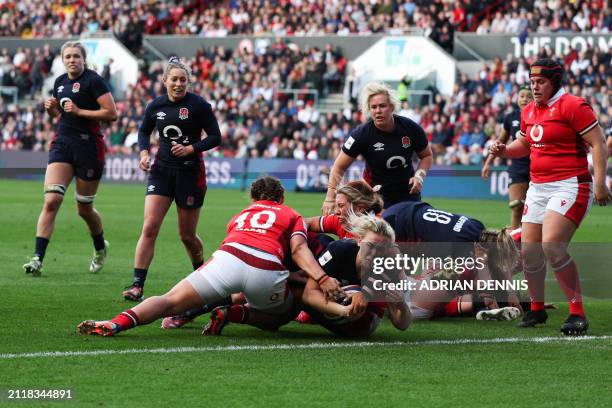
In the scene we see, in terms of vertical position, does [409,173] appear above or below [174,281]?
above

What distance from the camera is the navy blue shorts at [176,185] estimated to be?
10.4 meters

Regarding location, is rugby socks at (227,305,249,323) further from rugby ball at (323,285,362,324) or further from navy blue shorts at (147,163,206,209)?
navy blue shorts at (147,163,206,209)

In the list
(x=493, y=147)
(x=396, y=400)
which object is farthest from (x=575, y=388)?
(x=493, y=147)

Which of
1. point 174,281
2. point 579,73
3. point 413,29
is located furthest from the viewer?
point 413,29

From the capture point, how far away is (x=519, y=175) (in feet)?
45.9

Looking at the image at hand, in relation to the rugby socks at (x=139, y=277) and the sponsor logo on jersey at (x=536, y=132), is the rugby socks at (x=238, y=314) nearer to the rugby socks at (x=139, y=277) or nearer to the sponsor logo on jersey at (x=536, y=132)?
the rugby socks at (x=139, y=277)

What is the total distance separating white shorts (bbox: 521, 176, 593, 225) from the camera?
8.42 meters

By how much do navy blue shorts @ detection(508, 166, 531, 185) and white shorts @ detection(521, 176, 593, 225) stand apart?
5.30 metres

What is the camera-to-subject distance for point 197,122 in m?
10.4

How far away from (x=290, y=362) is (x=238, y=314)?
47.4 inches

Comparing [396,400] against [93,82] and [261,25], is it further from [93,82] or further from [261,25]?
[261,25]

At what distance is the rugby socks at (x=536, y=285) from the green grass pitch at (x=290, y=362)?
226 mm

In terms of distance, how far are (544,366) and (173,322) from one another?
2858 millimetres

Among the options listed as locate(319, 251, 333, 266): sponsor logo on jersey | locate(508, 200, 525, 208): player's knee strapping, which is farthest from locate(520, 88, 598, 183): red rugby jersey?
locate(508, 200, 525, 208): player's knee strapping
